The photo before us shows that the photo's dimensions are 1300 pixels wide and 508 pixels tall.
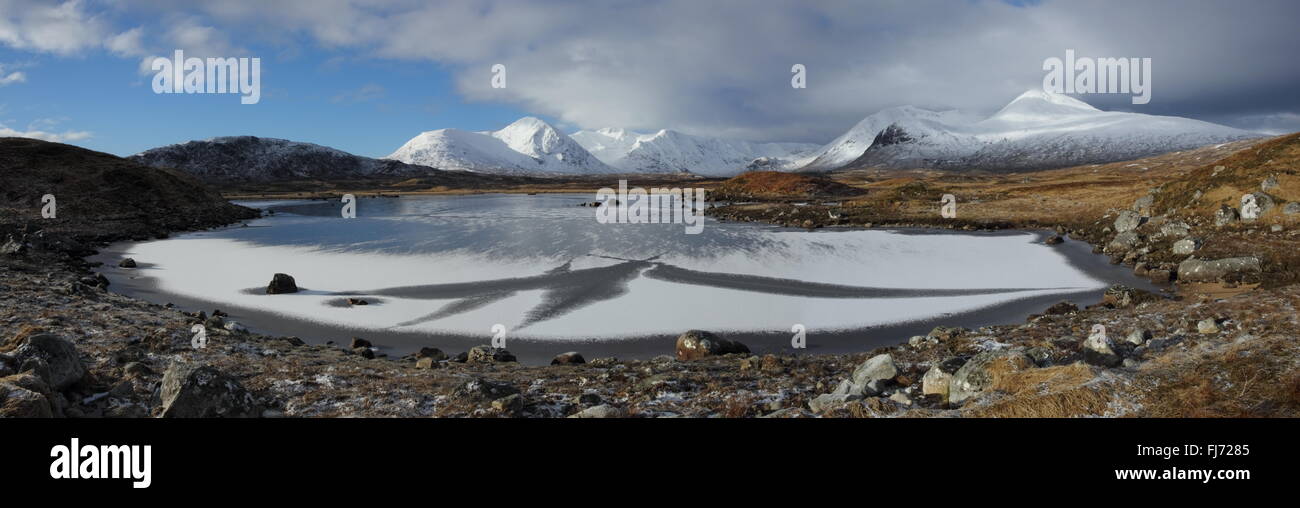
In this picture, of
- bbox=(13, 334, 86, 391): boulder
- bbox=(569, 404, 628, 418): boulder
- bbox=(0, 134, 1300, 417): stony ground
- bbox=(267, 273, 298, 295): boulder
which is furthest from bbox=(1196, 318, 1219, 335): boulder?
bbox=(267, 273, 298, 295): boulder

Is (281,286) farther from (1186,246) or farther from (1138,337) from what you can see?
(1186,246)

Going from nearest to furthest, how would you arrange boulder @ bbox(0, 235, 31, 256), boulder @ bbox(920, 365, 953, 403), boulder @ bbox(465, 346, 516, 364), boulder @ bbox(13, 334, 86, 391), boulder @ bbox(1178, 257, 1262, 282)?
1. boulder @ bbox(13, 334, 86, 391)
2. boulder @ bbox(920, 365, 953, 403)
3. boulder @ bbox(465, 346, 516, 364)
4. boulder @ bbox(1178, 257, 1262, 282)
5. boulder @ bbox(0, 235, 31, 256)

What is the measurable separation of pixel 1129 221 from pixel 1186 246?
1045 centimetres

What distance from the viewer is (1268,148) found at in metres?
A: 31.7

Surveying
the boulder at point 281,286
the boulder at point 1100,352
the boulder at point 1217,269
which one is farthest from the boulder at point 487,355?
the boulder at point 1217,269

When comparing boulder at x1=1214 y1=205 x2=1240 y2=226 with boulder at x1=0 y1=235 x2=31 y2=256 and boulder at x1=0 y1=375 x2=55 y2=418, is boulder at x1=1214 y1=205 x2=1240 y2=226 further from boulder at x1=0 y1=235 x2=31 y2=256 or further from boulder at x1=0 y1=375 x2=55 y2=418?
boulder at x1=0 y1=235 x2=31 y2=256

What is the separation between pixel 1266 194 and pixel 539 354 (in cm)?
3476

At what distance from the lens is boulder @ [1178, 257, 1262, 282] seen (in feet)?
59.1


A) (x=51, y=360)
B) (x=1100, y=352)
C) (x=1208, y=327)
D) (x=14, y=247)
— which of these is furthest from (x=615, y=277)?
(x=14, y=247)

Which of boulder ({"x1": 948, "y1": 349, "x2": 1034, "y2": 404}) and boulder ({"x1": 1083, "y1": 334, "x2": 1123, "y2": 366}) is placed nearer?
boulder ({"x1": 948, "y1": 349, "x2": 1034, "y2": 404})

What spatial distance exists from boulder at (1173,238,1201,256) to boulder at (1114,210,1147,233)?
8.75 metres
